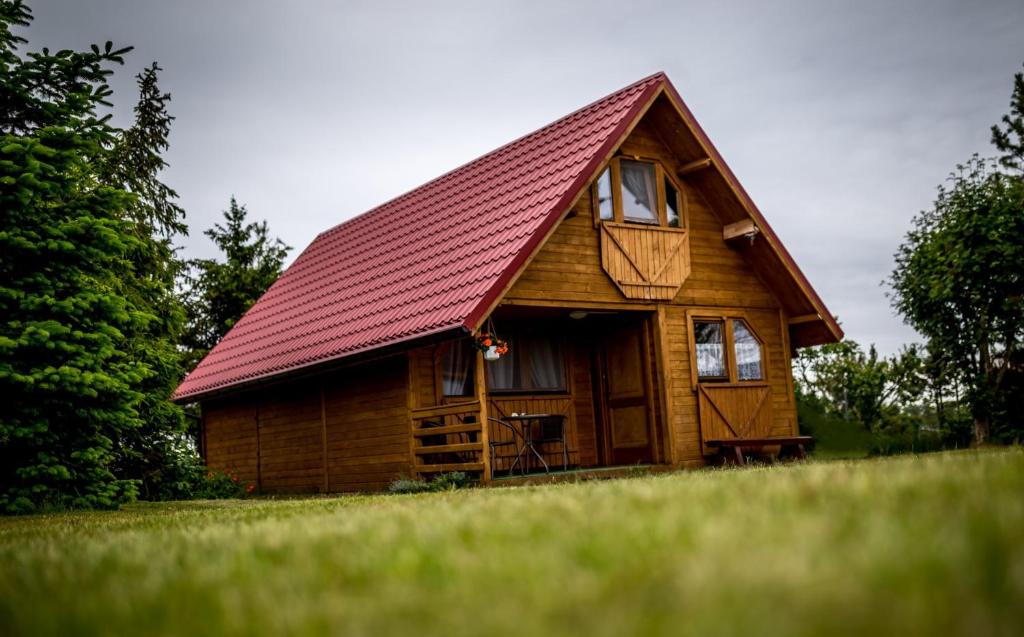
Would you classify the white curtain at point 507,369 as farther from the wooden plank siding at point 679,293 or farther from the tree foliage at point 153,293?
the tree foliage at point 153,293

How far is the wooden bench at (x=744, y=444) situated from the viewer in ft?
49.2

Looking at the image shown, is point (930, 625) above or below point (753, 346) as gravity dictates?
below

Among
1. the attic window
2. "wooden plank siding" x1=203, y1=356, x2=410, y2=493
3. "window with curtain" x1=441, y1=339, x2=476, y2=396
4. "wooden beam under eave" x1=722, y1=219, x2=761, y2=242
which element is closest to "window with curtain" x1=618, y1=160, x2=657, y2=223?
the attic window

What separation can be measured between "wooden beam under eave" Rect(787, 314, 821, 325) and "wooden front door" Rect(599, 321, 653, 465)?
3.14 meters

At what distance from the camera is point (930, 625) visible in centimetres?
216

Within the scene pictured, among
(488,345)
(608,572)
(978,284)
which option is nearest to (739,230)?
(488,345)

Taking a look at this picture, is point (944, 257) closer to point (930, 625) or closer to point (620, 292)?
point (620, 292)

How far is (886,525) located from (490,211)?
11985 mm

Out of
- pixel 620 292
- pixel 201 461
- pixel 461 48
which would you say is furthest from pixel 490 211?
pixel 461 48

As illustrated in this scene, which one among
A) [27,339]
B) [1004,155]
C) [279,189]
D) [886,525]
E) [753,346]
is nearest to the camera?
[886,525]

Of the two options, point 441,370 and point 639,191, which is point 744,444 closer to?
point 639,191

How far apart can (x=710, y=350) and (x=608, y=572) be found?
1342 cm

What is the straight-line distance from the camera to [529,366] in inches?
645

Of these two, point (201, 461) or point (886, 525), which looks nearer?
point (886, 525)
